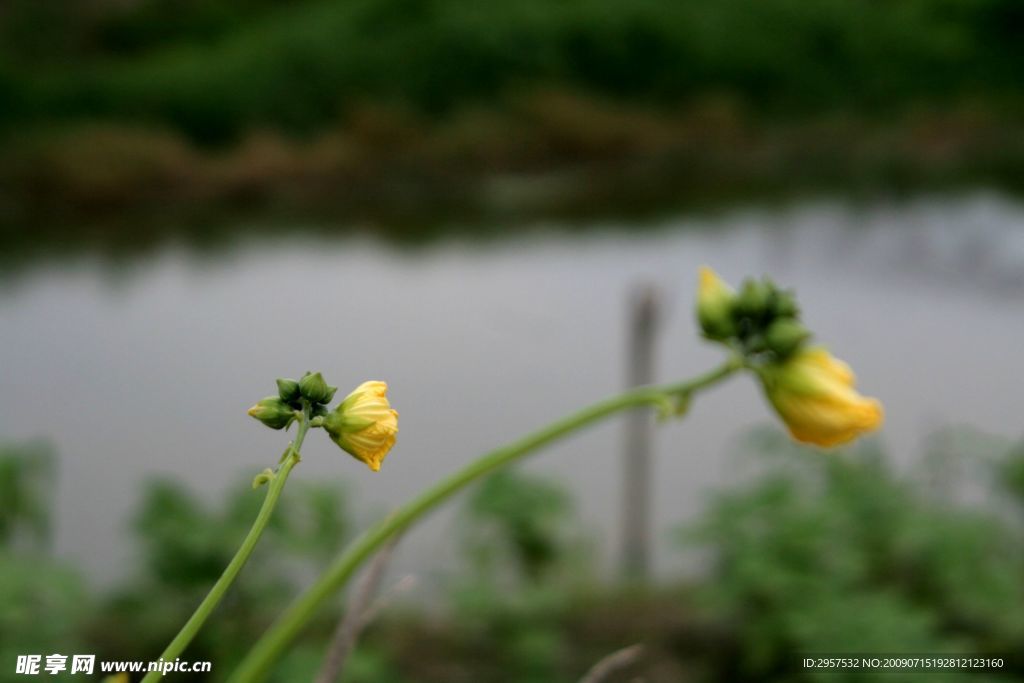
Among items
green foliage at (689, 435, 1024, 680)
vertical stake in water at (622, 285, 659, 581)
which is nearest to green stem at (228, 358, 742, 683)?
green foliage at (689, 435, 1024, 680)

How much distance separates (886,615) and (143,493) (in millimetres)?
473

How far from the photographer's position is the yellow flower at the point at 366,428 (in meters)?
0.13

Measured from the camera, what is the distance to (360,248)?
1.58 meters

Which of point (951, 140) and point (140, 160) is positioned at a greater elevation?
point (951, 140)

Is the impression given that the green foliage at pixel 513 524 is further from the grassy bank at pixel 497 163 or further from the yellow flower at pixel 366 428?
the grassy bank at pixel 497 163

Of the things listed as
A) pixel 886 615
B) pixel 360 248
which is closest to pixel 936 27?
pixel 360 248

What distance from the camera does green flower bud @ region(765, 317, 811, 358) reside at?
0.15 m

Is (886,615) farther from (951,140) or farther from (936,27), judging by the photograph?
(936,27)

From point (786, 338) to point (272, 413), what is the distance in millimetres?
70

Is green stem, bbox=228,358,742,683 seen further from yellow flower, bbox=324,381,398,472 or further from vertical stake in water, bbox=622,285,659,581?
vertical stake in water, bbox=622,285,659,581

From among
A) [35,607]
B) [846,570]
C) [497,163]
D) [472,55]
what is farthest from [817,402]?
[472,55]

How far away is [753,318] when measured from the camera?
16cm

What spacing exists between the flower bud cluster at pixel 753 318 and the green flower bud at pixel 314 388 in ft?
0.18

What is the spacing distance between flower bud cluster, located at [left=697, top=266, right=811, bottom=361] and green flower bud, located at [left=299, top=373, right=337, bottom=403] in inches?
2.2
